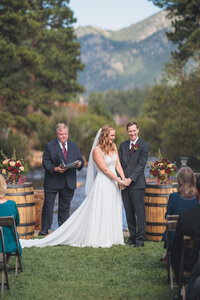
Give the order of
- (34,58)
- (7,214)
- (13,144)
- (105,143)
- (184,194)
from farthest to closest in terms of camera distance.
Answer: (34,58) → (13,144) → (105,143) → (7,214) → (184,194)

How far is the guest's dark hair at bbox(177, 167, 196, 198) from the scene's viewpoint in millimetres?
5676

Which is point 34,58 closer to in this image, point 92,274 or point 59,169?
point 59,169

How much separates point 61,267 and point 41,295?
1427mm

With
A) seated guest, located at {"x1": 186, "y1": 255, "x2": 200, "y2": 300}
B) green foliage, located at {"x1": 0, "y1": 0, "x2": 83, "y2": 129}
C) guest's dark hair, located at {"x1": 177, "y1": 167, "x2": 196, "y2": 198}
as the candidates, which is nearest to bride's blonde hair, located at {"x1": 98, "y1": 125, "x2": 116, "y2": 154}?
guest's dark hair, located at {"x1": 177, "y1": 167, "x2": 196, "y2": 198}

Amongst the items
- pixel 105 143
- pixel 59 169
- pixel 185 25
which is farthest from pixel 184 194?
pixel 185 25

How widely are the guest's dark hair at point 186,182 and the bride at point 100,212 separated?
2829mm

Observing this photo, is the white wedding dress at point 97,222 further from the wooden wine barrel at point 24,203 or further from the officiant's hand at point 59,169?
the officiant's hand at point 59,169

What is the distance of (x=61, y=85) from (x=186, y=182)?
39179 mm

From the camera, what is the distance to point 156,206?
891 centimetres

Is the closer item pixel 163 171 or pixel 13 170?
pixel 163 171

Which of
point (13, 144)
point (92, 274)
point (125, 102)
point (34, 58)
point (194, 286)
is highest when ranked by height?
point (125, 102)

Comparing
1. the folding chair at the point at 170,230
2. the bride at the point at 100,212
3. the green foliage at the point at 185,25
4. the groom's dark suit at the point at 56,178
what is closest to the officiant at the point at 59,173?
the groom's dark suit at the point at 56,178

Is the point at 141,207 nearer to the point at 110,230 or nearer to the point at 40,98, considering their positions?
the point at 110,230

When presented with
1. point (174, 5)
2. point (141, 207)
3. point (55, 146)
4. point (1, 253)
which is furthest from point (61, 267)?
point (174, 5)
